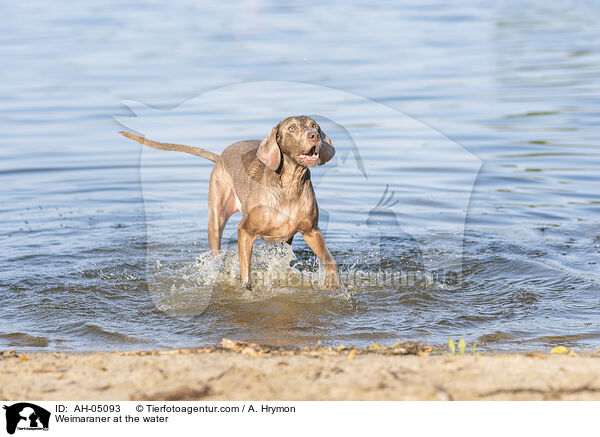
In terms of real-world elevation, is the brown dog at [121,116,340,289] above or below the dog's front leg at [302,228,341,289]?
above

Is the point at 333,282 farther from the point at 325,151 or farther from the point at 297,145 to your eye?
the point at 297,145

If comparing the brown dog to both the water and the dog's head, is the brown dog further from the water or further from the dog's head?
the water

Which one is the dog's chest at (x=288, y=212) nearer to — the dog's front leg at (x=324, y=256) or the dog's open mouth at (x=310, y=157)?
the dog's front leg at (x=324, y=256)

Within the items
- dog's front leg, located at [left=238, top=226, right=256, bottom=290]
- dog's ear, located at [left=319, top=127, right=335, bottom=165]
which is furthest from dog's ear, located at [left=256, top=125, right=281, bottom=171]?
dog's front leg, located at [left=238, top=226, right=256, bottom=290]

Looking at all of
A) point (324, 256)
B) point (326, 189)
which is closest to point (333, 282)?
point (324, 256)

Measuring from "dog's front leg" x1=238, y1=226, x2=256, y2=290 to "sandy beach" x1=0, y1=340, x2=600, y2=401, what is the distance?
2461 mm

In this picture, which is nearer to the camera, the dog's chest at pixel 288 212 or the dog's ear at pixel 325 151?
the dog's ear at pixel 325 151

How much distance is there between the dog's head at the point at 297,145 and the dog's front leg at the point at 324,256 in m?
0.72

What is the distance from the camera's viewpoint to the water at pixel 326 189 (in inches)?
255

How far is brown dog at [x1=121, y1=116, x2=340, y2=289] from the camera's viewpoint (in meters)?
6.34
